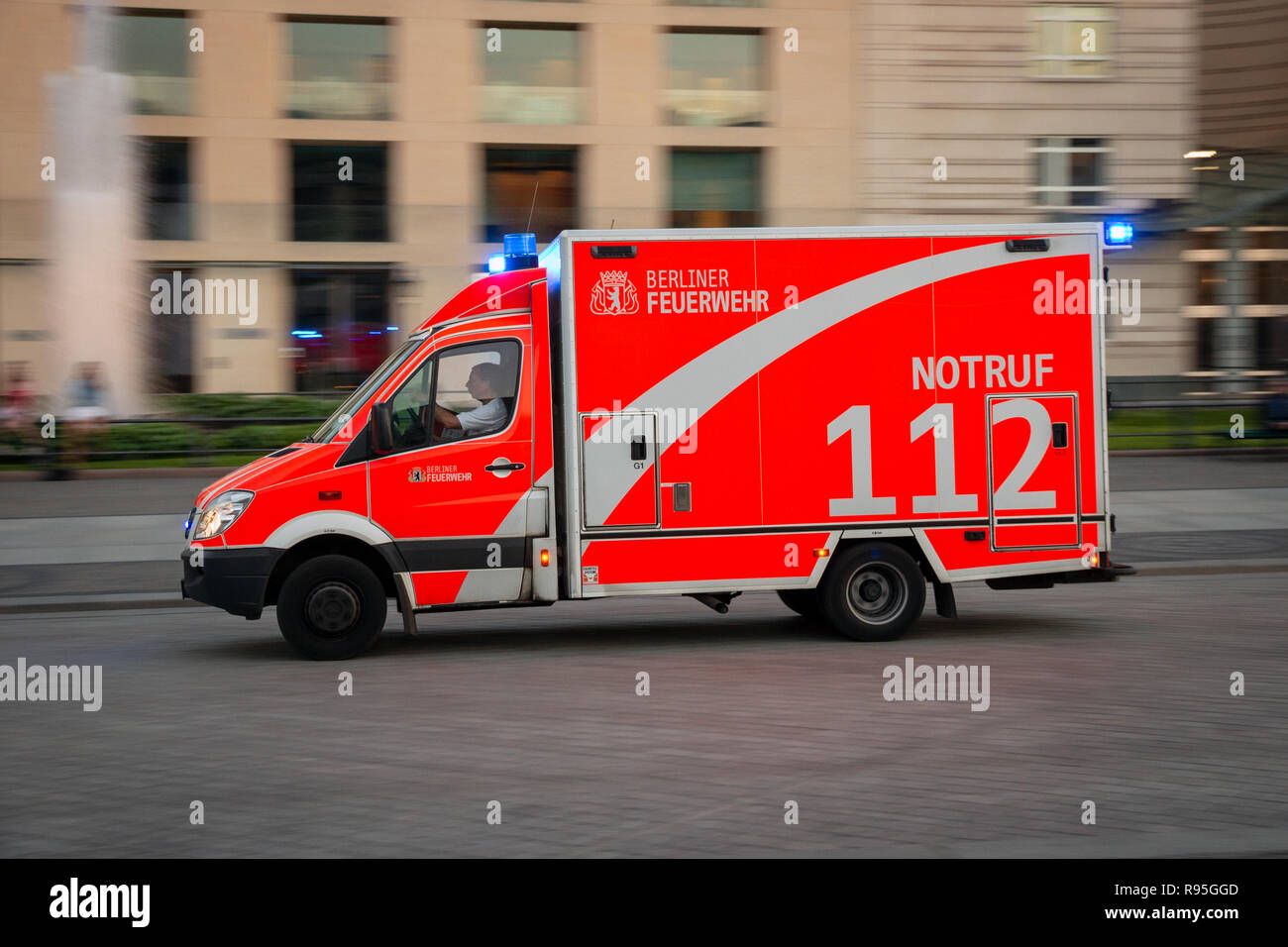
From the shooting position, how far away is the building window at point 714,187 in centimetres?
3372

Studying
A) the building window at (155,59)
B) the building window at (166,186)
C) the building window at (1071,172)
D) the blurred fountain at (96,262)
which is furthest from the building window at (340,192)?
the building window at (1071,172)

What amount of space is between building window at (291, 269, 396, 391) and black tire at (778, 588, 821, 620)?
74.4ft

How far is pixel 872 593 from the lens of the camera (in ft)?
33.3

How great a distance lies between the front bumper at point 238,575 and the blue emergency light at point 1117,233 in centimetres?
673

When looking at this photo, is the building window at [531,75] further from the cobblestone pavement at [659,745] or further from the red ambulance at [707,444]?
the cobblestone pavement at [659,745]

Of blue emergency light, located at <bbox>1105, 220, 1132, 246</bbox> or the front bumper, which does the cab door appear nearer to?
the front bumper

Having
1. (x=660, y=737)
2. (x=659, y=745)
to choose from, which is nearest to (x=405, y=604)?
(x=660, y=737)

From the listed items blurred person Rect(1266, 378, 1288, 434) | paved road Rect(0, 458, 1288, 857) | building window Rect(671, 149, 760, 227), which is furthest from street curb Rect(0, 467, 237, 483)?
blurred person Rect(1266, 378, 1288, 434)

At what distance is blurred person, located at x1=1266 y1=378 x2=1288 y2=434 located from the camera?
22.9 m

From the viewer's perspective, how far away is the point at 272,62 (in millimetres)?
31953

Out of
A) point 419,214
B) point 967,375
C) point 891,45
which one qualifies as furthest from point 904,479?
point 891,45
